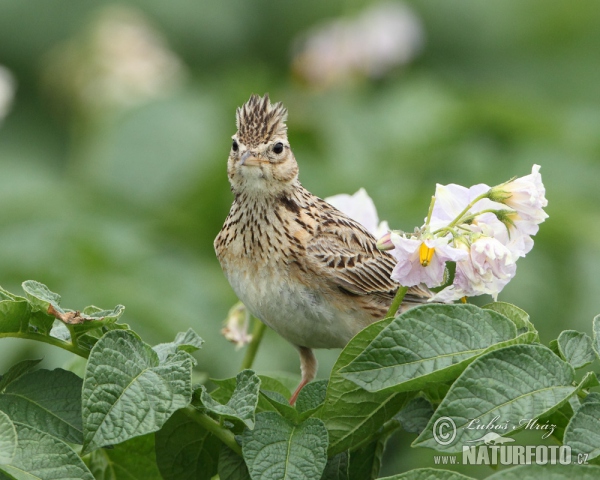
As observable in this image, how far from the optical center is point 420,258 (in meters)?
2.03

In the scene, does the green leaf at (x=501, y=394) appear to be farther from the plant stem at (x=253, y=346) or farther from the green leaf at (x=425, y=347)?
the plant stem at (x=253, y=346)

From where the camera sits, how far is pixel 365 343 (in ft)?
6.12

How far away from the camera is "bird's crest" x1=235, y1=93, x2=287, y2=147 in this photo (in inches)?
123

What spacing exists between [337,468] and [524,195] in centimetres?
66

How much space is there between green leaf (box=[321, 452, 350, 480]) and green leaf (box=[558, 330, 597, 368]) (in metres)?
0.50

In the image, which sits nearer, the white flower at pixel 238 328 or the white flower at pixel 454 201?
the white flower at pixel 454 201

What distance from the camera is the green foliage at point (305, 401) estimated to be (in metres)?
1.72

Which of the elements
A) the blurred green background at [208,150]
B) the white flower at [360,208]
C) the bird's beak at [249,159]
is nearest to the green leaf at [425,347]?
the white flower at [360,208]

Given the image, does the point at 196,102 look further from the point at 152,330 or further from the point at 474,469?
the point at 474,469

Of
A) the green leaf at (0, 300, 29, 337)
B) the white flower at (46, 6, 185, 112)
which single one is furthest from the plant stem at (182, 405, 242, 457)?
the white flower at (46, 6, 185, 112)

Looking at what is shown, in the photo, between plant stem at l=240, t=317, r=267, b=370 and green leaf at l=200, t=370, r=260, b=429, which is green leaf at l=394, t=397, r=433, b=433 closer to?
green leaf at l=200, t=370, r=260, b=429

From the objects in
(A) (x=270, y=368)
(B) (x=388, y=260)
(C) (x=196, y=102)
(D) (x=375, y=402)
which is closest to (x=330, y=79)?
(C) (x=196, y=102)

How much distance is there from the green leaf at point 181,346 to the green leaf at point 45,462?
0.31m

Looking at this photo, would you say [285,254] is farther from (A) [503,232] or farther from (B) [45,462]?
(B) [45,462]
